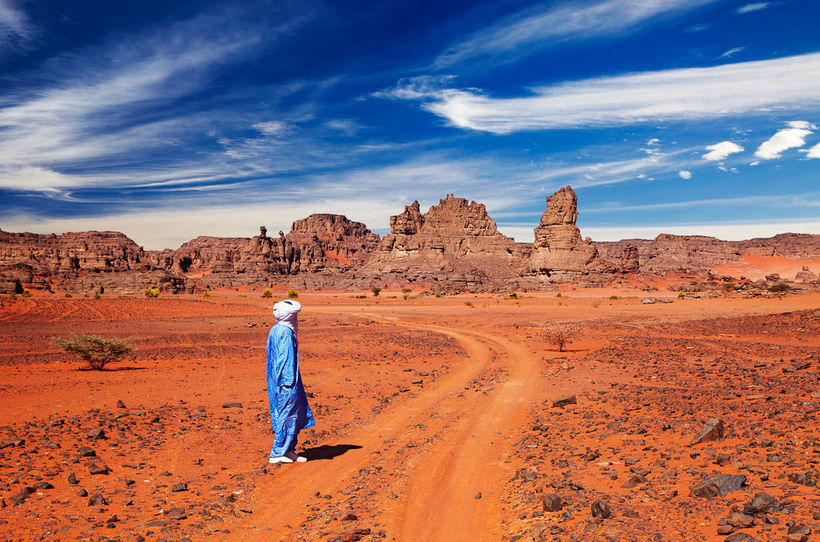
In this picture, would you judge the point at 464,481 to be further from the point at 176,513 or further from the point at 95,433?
the point at 95,433

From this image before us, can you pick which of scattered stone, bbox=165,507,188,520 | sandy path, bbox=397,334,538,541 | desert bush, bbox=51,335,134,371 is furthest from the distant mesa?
scattered stone, bbox=165,507,188,520

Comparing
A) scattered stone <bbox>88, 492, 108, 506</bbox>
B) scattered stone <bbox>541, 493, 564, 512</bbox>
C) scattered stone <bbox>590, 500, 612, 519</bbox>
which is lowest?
scattered stone <bbox>88, 492, 108, 506</bbox>

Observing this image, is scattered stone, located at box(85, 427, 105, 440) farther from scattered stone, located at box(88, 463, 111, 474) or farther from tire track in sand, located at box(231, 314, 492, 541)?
tire track in sand, located at box(231, 314, 492, 541)

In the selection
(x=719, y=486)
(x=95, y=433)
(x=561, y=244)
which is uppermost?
(x=561, y=244)

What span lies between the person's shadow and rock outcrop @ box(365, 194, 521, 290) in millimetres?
96858

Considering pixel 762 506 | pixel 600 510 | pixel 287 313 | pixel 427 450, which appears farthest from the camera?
pixel 427 450

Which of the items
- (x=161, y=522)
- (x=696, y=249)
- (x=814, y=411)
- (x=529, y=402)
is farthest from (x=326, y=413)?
(x=696, y=249)

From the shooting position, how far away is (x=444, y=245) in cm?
12675

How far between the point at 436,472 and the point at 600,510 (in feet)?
8.82

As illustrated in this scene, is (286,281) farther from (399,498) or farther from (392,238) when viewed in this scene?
(399,498)

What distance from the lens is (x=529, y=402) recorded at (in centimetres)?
1121

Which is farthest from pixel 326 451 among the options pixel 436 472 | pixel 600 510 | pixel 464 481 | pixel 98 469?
pixel 600 510

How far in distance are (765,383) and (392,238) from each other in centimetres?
12156

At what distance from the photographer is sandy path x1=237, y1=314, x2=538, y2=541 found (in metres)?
5.30
